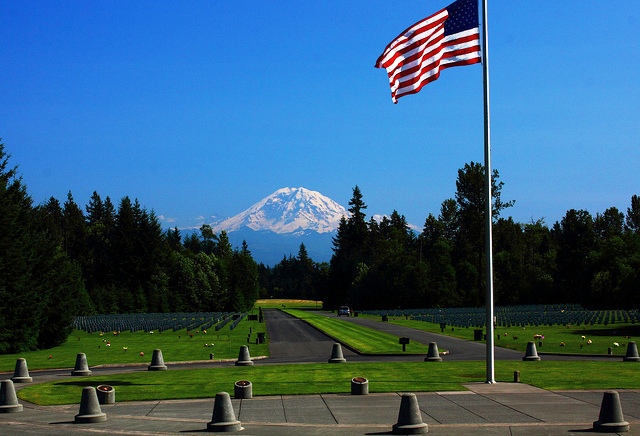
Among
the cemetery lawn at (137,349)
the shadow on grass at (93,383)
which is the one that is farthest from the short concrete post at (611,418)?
the cemetery lawn at (137,349)

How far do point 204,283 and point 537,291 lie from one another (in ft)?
204

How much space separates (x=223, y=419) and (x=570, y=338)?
43.4 m

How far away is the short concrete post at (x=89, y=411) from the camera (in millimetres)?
18862

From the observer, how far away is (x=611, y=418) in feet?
54.3

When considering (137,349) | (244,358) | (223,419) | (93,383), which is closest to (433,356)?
(244,358)

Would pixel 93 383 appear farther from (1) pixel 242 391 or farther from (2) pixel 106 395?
(1) pixel 242 391

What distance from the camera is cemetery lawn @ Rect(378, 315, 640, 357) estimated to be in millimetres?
44406

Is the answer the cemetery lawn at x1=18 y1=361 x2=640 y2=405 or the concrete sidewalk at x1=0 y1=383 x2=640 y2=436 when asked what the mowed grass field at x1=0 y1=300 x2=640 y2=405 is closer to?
the cemetery lawn at x1=18 y1=361 x2=640 y2=405

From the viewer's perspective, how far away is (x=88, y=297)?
96875 mm

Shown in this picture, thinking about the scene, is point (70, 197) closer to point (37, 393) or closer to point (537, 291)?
point (537, 291)

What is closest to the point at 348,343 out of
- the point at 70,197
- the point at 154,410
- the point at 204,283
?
the point at 154,410

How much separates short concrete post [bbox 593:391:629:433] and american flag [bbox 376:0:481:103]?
36.8 feet

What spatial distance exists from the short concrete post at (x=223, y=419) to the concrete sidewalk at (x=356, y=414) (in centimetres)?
28

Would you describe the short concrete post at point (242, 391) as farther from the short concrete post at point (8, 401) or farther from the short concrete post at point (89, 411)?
the short concrete post at point (8, 401)
